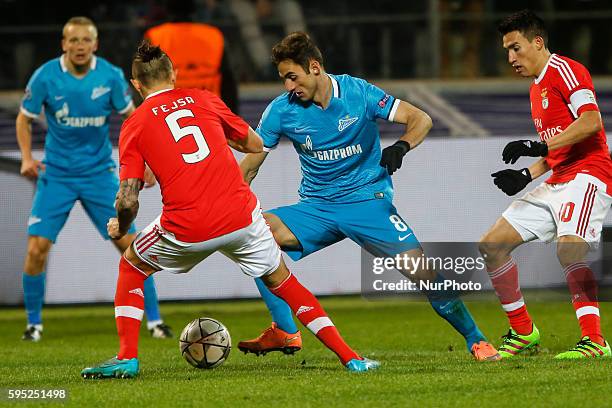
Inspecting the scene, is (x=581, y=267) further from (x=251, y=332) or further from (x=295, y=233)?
(x=251, y=332)

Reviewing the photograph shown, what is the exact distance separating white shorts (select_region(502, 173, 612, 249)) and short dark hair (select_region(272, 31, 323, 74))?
1.59m

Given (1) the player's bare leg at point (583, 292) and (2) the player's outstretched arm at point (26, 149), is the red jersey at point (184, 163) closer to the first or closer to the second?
(1) the player's bare leg at point (583, 292)

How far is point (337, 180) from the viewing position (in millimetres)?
7062

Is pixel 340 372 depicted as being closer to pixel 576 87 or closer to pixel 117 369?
pixel 117 369

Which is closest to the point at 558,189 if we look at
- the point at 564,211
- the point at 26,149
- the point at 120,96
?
the point at 564,211

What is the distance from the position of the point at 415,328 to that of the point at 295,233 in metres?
2.58

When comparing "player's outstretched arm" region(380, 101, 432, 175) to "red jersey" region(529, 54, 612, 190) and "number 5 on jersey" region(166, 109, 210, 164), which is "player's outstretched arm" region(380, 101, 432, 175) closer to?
"red jersey" region(529, 54, 612, 190)

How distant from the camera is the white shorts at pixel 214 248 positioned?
6031 millimetres

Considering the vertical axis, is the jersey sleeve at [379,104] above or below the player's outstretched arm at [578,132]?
above

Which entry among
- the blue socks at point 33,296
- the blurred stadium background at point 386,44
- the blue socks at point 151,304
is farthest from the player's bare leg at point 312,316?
the blurred stadium background at point 386,44

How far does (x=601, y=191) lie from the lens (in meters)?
6.95

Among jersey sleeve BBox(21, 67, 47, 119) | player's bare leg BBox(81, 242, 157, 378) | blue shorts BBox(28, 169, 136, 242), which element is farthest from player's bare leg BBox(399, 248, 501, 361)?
jersey sleeve BBox(21, 67, 47, 119)

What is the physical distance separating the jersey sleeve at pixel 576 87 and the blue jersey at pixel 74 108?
3660mm

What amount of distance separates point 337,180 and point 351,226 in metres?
0.29
